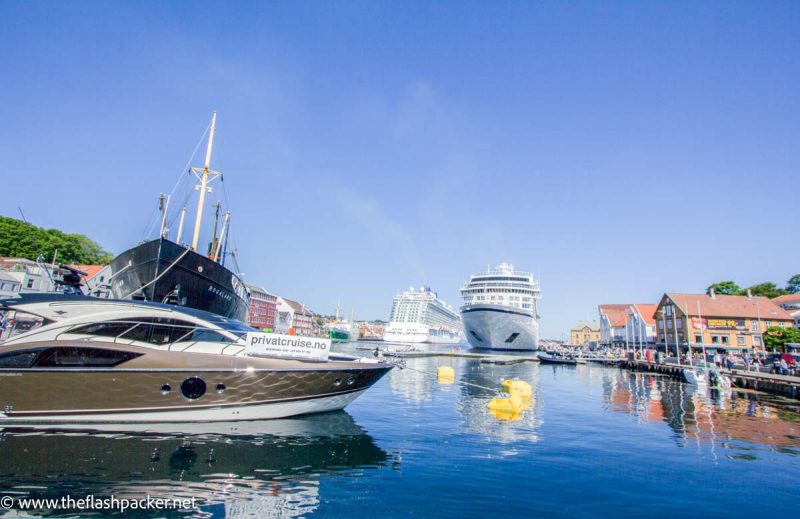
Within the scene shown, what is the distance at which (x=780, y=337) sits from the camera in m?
41.9

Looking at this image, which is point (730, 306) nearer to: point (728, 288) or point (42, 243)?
point (728, 288)

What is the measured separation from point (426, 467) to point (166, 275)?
14.1 metres

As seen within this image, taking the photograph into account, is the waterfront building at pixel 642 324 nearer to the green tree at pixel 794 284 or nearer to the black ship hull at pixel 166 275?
the green tree at pixel 794 284

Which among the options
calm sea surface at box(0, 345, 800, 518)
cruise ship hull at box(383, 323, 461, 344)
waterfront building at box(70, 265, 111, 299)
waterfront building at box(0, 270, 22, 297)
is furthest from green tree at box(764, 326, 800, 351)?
waterfront building at box(0, 270, 22, 297)

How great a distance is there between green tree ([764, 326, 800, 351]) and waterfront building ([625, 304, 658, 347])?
20.5 meters

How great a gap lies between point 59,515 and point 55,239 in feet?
241

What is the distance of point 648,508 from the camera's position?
7.57 meters

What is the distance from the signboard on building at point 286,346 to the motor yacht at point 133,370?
0.25 metres

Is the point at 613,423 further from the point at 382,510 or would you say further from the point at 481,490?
the point at 382,510

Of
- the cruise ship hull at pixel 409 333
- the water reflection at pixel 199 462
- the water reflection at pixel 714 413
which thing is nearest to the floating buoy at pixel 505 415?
the water reflection at pixel 714 413

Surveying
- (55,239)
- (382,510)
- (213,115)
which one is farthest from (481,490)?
(55,239)

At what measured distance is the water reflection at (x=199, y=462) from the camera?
741cm

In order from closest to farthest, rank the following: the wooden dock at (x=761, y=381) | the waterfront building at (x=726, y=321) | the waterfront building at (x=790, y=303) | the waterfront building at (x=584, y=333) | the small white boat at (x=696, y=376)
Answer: the wooden dock at (x=761, y=381), the small white boat at (x=696, y=376), the waterfront building at (x=726, y=321), the waterfront building at (x=790, y=303), the waterfront building at (x=584, y=333)
